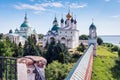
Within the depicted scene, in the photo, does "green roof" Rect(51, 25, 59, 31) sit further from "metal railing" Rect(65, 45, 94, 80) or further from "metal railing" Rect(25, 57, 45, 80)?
"metal railing" Rect(25, 57, 45, 80)

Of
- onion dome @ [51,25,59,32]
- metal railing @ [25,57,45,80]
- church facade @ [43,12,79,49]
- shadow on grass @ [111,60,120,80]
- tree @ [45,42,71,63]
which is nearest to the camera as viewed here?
metal railing @ [25,57,45,80]

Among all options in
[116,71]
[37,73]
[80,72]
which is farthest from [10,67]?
[116,71]

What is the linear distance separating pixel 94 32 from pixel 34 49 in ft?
28.8

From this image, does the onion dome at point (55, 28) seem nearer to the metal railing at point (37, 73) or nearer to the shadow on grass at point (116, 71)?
the shadow on grass at point (116, 71)

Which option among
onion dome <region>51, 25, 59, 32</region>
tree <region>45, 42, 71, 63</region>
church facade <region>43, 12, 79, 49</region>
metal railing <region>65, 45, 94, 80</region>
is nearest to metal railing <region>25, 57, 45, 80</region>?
metal railing <region>65, 45, 94, 80</region>

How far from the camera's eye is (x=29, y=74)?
2898 mm

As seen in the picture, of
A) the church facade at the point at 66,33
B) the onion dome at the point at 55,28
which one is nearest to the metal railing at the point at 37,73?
the church facade at the point at 66,33

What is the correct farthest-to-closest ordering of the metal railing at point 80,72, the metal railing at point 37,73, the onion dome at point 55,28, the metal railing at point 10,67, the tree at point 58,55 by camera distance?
1. the onion dome at point 55,28
2. the tree at point 58,55
3. the metal railing at point 80,72
4. the metal railing at point 37,73
5. the metal railing at point 10,67

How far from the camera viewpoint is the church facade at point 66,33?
4607 cm

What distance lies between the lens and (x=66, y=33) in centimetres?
4772

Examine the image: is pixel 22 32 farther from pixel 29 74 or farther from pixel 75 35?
pixel 29 74

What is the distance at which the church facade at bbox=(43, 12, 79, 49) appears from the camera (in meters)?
46.1

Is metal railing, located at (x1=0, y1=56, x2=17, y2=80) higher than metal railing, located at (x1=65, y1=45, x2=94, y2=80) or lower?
higher

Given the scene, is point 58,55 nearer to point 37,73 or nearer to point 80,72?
point 80,72
